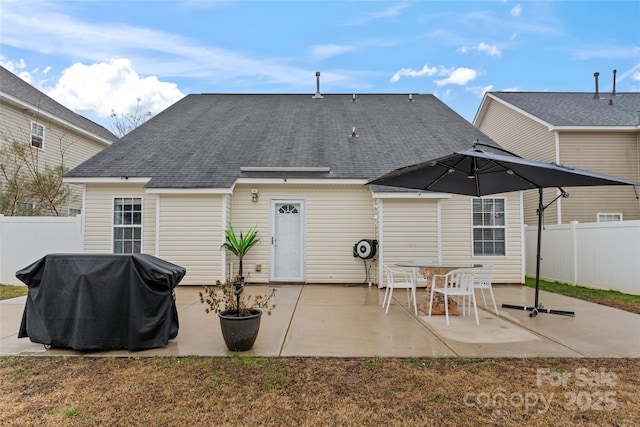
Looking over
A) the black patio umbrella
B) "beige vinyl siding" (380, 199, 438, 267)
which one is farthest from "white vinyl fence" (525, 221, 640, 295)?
"beige vinyl siding" (380, 199, 438, 267)

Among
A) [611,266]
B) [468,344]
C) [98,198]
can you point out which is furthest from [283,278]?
[611,266]

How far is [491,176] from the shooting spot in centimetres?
604

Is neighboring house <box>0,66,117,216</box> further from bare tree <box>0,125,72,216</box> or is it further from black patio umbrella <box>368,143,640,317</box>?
black patio umbrella <box>368,143,640,317</box>

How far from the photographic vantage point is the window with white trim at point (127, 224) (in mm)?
8945

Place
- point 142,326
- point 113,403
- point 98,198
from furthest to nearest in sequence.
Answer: point 98,198 < point 142,326 < point 113,403

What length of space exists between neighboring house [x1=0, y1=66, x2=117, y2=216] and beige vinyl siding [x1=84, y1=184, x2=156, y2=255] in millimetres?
4493

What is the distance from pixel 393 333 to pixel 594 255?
264 inches

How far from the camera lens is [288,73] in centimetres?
1884

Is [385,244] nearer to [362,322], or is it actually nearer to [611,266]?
[362,322]

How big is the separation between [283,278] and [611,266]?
24.9 feet

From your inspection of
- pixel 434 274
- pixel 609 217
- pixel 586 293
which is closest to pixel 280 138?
→ pixel 434 274

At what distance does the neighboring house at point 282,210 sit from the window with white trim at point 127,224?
0.08ft

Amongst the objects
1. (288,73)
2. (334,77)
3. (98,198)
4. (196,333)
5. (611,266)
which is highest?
(288,73)

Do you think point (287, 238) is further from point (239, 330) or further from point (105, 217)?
point (239, 330)
